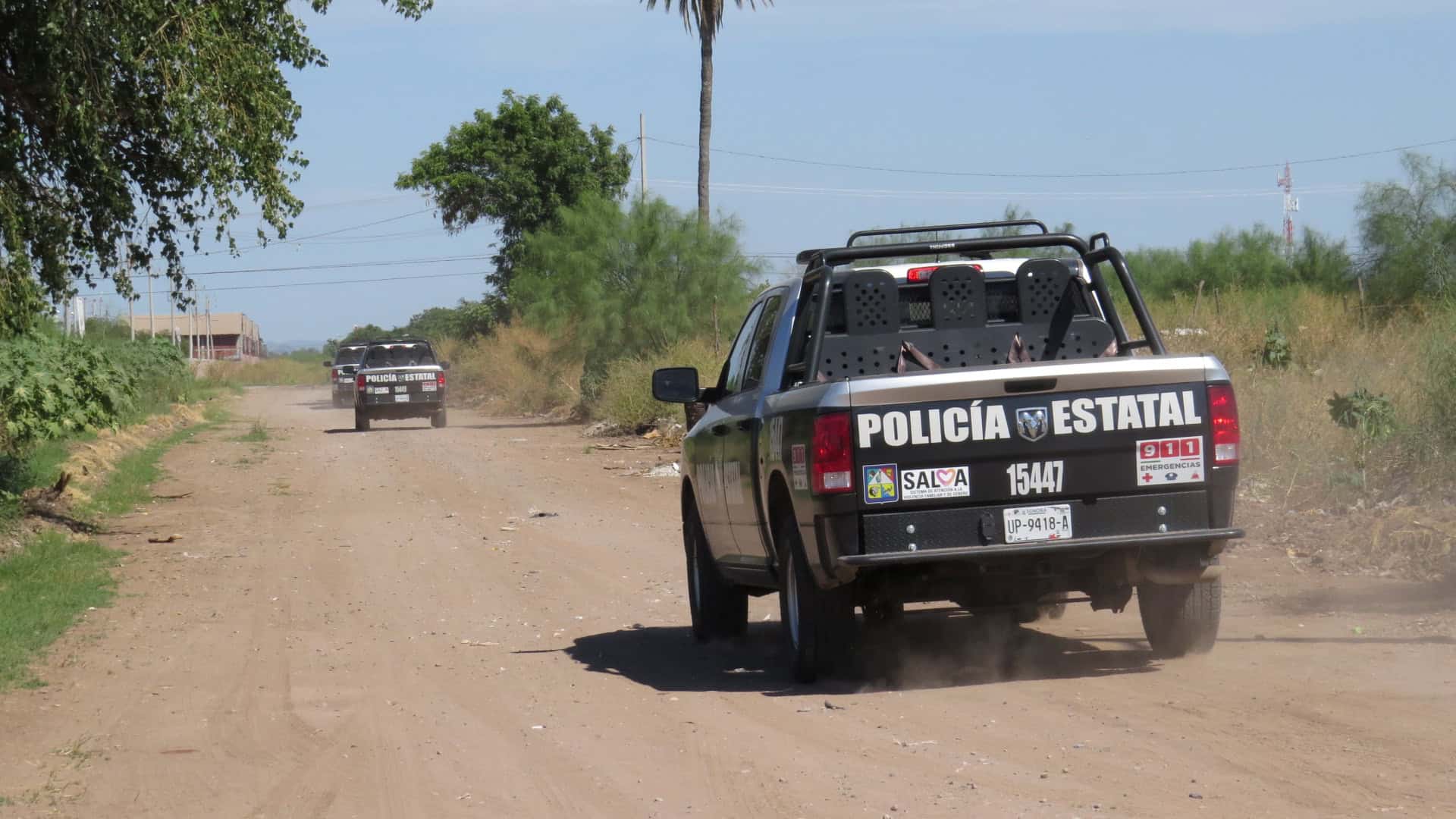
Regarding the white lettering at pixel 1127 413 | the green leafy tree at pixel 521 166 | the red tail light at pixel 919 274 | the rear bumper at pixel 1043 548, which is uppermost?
the green leafy tree at pixel 521 166

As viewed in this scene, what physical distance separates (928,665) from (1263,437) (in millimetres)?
7846

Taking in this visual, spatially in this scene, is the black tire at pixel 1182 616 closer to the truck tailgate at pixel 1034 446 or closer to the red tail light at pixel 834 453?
the truck tailgate at pixel 1034 446

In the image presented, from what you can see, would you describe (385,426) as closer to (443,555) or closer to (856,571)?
(443,555)

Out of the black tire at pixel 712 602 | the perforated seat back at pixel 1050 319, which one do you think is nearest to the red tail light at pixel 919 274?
the perforated seat back at pixel 1050 319

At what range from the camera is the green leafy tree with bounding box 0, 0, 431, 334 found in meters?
12.2

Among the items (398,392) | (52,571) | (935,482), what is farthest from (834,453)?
(398,392)

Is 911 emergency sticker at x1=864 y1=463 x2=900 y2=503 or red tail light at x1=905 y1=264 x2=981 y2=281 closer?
911 emergency sticker at x1=864 y1=463 x2=900 y2=503

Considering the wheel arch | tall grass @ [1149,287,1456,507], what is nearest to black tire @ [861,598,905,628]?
the wheel arch

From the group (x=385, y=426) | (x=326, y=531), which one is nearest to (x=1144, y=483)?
(x=326, y=531)

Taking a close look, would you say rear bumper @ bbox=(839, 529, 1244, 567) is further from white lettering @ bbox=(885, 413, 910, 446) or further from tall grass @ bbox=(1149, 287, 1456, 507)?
tall grass @ bbox=(1149, 287, 1456, 507)

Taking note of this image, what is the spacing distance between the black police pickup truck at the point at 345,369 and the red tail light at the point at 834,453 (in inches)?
1646

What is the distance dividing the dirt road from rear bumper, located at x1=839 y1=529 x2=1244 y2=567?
2.11 ft

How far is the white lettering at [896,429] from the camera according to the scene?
663 centimetres

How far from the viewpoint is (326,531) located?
15812 mm
